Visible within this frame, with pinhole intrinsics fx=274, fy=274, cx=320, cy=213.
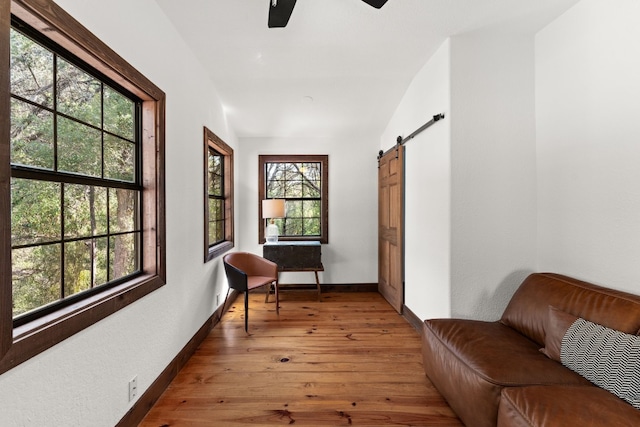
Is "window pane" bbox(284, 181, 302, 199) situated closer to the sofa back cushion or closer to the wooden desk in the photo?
the wooden desk

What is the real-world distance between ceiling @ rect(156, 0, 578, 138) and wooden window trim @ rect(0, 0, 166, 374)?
0.74 m

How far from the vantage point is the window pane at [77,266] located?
4.18 ft

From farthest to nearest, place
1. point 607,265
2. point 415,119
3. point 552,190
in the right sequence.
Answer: point 415,119 → point 552,190 → point 607,265

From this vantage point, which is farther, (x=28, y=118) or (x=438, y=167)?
(x=438, y=167)

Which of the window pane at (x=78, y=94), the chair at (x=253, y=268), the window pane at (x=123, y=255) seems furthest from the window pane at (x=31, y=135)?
the chair at (x=253, y=268)

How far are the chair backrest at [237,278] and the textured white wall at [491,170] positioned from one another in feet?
6.29

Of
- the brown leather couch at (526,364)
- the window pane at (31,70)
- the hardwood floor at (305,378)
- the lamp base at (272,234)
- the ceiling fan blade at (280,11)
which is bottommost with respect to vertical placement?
the hardwood floor at (305,378)

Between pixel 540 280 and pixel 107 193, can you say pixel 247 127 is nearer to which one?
pixel 107 193

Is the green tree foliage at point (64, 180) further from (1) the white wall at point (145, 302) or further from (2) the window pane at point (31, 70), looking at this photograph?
(1) the white wall at point (145, 302)

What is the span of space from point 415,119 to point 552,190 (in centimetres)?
Answer: 134

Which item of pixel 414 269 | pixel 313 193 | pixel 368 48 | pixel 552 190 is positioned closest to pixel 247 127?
pixel 313 193

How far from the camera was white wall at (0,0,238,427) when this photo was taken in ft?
3.49

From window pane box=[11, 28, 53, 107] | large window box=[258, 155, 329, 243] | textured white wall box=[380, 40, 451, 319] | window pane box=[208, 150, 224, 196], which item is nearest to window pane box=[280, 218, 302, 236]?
large window box=[258, 155, 329, 243]

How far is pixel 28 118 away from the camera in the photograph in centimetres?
109
